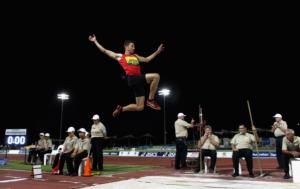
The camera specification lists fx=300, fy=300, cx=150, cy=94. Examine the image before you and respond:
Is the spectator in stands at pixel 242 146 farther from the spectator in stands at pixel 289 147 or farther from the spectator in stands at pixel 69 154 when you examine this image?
the spectator in stands at pixel 69 154

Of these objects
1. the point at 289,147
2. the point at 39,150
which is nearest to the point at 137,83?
the point at 289,147

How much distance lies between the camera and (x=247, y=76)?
43406mm

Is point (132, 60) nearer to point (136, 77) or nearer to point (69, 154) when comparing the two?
point (136, 77)

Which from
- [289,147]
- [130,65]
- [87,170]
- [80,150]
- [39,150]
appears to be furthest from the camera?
[39,150]

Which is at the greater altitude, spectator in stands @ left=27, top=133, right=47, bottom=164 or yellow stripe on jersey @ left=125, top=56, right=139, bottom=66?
yellow stripe on jersey @ left=125, top=56, right=139, bottom=66

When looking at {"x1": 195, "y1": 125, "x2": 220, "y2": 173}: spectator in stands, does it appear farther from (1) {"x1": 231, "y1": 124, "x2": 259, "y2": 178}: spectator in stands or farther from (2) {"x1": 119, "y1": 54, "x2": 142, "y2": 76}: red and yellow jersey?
(2) {"x1": 119, "y1": 54, "x2": 142, "y2": 76}: red and yellow jersey

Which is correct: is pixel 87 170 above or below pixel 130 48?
below

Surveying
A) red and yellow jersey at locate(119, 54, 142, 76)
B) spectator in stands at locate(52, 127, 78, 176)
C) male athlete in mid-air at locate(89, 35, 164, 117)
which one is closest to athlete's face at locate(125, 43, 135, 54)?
male athlete in mid-air at locate(89, 35, 164, 117)

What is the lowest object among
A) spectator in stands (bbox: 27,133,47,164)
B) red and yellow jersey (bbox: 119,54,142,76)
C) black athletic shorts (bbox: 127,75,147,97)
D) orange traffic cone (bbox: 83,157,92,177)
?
orange traffic cone (bbox: 83,157,92,177)

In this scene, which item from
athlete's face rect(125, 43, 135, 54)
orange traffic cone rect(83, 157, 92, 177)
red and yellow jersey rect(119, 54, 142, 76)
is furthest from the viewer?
orange traffic cone rect(83, 157, 92, 177)

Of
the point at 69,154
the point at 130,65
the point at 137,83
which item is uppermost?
the point at 130,65

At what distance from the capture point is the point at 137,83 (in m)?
6.36

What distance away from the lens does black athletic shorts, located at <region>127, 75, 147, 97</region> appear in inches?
249

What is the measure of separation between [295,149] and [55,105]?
167 feet
